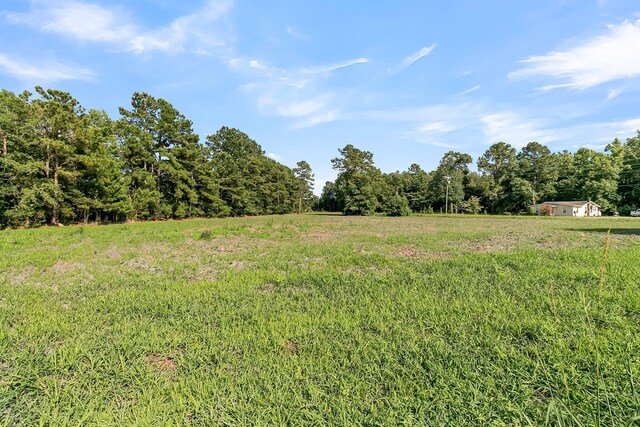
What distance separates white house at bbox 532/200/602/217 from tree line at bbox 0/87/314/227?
2161 inches

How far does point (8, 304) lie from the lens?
501cm

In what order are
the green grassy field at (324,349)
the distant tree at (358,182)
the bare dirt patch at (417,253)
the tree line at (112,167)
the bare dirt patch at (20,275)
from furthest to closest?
the distant tree at (358,182) → the tree line at (112,167) → the bare dirt patch at (417,253) → the bare dirt patch at (20,275) → the green grassy field at (324,349)

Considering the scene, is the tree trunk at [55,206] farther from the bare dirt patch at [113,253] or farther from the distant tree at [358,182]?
the distant tree at [358,182]

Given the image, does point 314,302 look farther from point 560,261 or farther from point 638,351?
point 560,261

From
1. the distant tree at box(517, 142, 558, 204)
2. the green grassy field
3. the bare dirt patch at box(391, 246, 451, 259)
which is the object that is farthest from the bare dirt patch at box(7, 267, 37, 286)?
the distant tree at box(517, 142, 558, 204)

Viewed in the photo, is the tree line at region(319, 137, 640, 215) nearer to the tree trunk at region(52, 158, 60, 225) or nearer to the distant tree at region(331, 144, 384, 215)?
the distant tree at region(331, 144, 384, 215)

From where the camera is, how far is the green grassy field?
2.39 metres

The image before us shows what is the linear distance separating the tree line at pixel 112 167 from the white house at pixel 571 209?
180 ft

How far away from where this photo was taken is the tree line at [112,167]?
23500 mm

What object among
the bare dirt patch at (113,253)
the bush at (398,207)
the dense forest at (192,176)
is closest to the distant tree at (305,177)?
the dense forest at (192,176)

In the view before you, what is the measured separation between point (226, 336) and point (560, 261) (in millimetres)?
8902

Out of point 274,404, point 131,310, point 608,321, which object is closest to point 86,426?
point 274,404

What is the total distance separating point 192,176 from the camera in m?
42.0

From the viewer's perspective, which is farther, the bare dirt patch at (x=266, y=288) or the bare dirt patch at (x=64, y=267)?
the bare dirt patch at (x=64, y=267)
